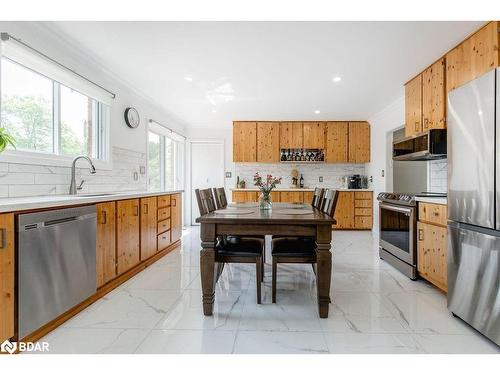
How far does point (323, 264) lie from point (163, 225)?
8.27 ft

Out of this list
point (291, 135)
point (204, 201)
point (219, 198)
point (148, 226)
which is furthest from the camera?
point (291, 135)

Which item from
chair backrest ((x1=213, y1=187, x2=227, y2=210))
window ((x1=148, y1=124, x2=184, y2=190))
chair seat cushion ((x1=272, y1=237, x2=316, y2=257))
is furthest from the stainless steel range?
window ((x1=148, y1=124, x2=184, y2=190))

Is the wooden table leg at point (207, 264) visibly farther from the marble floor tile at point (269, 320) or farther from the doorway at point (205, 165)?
the doorway at point (205, 165)

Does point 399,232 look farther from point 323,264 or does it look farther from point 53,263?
point 53,263

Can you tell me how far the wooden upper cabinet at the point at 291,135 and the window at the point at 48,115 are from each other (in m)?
3.68

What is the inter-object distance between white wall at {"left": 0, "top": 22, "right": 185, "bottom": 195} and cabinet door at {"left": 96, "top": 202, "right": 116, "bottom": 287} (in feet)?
2.00

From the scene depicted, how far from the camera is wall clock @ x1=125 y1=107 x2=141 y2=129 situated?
158 inches

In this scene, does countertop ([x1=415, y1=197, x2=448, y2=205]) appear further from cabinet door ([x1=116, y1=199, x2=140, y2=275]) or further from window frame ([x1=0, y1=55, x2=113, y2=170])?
window frame ([x1=0, y1=55, x2=113, y2=170])

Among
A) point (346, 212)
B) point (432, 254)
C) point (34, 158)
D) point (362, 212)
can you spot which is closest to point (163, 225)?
point (34, 158)

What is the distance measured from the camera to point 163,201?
12.9ft

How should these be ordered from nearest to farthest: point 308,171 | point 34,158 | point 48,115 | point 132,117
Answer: point 34,158 < point 48,115 < point 132,117 < point 308,171

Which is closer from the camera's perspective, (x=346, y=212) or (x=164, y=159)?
(x=164, y=159)

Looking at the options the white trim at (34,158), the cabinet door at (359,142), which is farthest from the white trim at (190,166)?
the white trim at (34,158)

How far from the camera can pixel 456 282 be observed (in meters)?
2.05
